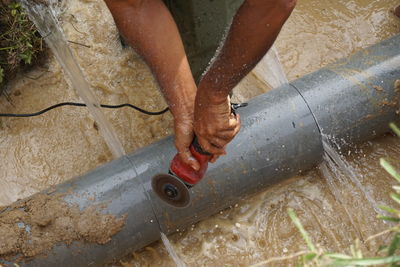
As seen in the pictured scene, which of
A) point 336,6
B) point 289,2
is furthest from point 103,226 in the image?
point 336,6

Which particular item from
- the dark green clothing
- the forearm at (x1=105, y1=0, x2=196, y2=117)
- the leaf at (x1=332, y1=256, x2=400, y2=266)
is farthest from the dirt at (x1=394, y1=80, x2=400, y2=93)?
the leaf at (x1=332, y1=256, x2=400, y2=266)

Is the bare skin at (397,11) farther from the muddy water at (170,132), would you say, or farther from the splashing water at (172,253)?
the splashing water at (172,253)

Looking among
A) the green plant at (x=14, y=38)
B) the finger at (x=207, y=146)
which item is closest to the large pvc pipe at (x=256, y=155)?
the finger at (x=207, y=146)

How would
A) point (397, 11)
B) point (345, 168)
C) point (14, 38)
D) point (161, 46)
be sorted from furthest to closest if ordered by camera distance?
point (397, 11)
point (14, 38)
point (345, 168)
point (161, 46)

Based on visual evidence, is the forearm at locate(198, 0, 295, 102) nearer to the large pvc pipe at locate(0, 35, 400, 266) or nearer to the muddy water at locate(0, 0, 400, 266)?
the large pvc pipe at locate(0, 35, 400, 266)

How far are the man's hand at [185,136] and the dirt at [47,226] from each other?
73 cm

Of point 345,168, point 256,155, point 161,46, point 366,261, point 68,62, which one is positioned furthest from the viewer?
point 68,62

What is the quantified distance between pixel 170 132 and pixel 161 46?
1.35 meters

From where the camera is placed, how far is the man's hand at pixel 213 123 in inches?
70.5

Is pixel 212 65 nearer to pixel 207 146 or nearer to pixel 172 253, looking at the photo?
pixel 207 146

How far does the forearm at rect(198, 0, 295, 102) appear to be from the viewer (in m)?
1.61

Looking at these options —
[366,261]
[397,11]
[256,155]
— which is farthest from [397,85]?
[366,261]

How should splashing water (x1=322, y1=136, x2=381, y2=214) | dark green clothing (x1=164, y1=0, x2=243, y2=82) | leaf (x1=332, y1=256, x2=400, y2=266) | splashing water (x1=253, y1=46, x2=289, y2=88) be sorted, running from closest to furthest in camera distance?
leaf (x1=332, y1=256, x2=400, y2=266), dark green clothing (x1=164, y1=0, x2=243, y2=82), splashing water (x1=322, y1=136, x2=381, y2=214), splashing water (x1=253, y1=46, x2=289, y2=88)

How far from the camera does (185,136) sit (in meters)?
2.00
